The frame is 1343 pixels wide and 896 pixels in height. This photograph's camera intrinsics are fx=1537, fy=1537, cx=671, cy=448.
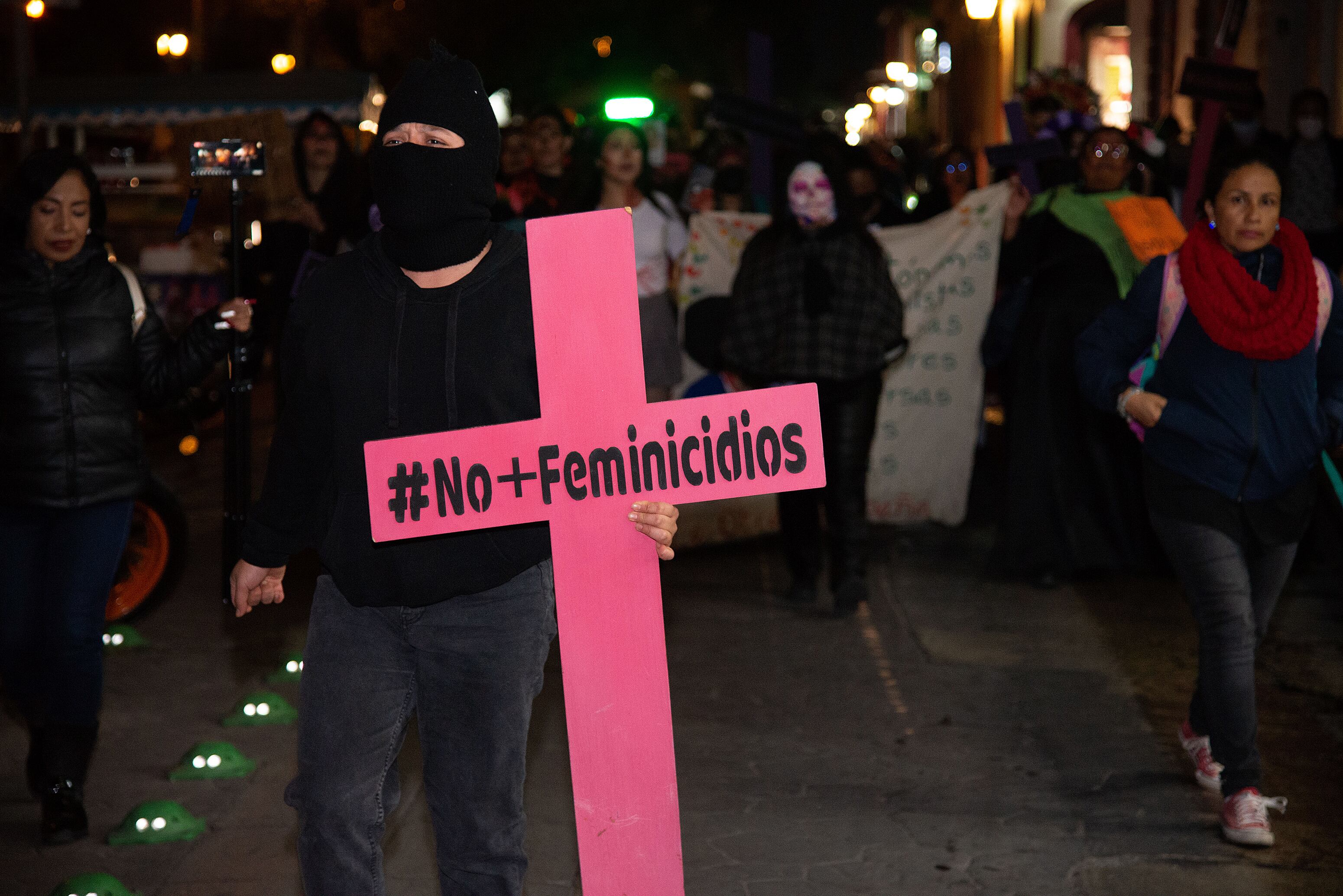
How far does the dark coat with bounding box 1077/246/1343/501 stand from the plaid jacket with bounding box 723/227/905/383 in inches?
94.4

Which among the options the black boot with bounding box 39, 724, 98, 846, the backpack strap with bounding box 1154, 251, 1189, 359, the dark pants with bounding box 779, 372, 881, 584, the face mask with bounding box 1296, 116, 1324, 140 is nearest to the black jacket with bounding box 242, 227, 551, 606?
the black boot with bounding box 39, 724, 98, 846

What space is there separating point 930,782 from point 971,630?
1962 millimetres

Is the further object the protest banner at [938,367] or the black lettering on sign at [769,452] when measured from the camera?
the protest banner at [938,367]

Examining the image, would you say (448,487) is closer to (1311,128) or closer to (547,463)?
(547,463)

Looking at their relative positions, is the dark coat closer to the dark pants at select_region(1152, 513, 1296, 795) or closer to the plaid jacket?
the dark pants at select_region(1152, 513, 1296, 795)

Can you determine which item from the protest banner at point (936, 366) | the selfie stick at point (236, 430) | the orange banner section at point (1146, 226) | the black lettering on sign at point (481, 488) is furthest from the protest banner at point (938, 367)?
the black lettering on sign at point (481, 488)

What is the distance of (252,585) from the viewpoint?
311 centimetres

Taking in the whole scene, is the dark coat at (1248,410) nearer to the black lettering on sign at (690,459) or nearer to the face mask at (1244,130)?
the black lettering on sign at (690,459)

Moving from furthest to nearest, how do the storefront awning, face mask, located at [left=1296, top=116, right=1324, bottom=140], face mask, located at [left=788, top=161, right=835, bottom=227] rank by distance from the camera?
the storefront awning
face mask, located at [left=1296, top=116, right=1324, bottom=140]
face mask, located at [left=788, top=161, right=835, bottom=227]

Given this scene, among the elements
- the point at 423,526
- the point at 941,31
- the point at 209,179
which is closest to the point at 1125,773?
the point at 423,526

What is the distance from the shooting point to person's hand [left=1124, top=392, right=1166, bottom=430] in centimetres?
444

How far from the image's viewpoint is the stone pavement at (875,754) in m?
4.21

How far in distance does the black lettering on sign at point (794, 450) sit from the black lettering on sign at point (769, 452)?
1 cm

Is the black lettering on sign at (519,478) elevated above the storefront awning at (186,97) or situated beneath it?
situated beneath
